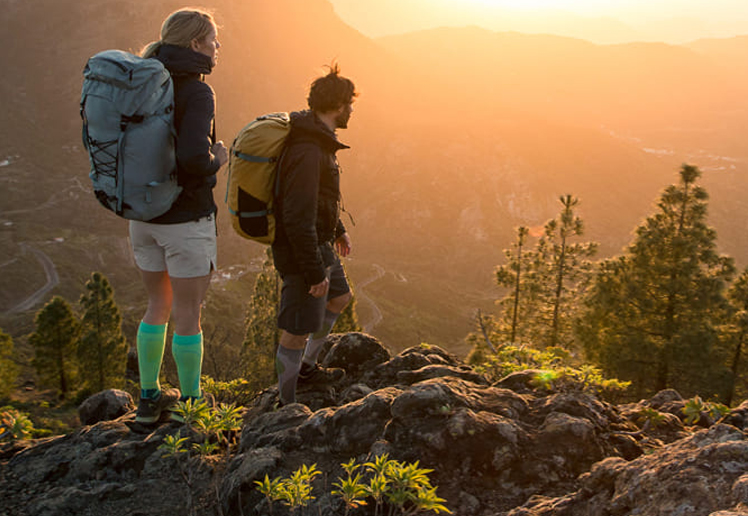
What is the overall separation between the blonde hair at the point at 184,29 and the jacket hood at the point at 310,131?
2.75 feet

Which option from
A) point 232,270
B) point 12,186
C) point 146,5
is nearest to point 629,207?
point 232,270

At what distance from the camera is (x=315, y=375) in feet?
16.2

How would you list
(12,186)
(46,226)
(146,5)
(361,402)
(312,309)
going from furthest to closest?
(146,5) → (12,186) → (46,226) → (312,309) → (361,402)

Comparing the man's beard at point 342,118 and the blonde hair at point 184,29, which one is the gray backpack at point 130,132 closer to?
the blonde hair at point 184,29

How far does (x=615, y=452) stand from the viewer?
10.3ft

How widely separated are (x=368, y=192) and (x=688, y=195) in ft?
386

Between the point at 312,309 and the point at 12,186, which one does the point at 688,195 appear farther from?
the point at 12,186

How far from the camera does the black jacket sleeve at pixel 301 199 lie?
3.45 meters

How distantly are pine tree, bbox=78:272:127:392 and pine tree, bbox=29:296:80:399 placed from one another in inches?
85.7

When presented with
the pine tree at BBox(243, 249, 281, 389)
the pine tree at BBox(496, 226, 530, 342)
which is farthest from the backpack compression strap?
the pine tree at BBox(496, 226, 530, 342)

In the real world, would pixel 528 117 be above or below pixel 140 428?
above

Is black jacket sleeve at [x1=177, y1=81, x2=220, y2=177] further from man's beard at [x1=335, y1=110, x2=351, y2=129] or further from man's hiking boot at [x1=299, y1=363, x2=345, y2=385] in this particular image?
man's hiking boot at [x1=299, y1=363, x2=345, y2=385]

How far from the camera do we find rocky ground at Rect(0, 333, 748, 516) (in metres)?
2.26

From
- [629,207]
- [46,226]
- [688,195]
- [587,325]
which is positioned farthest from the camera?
[629,207]
